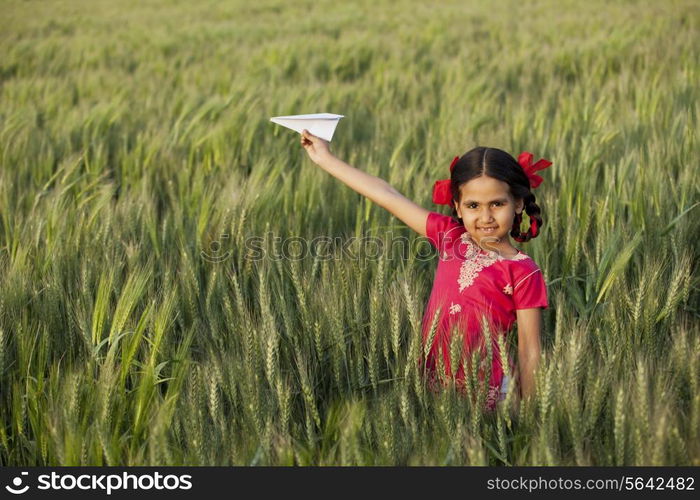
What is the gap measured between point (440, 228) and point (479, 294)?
0.19 m

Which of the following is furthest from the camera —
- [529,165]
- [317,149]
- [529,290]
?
[317,149]

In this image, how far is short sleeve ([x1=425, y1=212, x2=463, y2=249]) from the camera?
175cm

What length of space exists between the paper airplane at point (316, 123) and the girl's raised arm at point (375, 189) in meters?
0.03

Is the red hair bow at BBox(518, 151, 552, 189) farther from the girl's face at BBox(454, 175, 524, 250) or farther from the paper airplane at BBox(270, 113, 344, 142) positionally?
the paper airplane at BBox(270, 113, 344, 142)

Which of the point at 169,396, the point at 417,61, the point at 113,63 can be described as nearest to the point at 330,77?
the point at 417,61

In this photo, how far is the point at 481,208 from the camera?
64.1 inches

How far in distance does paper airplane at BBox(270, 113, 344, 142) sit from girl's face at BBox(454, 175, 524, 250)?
0.34 metres

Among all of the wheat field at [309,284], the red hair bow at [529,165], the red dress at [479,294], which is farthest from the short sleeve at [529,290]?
the red hair bow at [529,165]

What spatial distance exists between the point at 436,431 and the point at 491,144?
156cm

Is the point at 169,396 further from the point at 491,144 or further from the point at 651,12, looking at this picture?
the point at 651,12

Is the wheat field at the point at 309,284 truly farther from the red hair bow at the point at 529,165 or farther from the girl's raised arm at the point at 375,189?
the red hair bow at the point at 529,165

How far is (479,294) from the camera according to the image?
1649mm

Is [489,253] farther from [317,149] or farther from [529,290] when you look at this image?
[317,149]

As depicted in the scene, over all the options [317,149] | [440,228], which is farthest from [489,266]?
[317,149]
